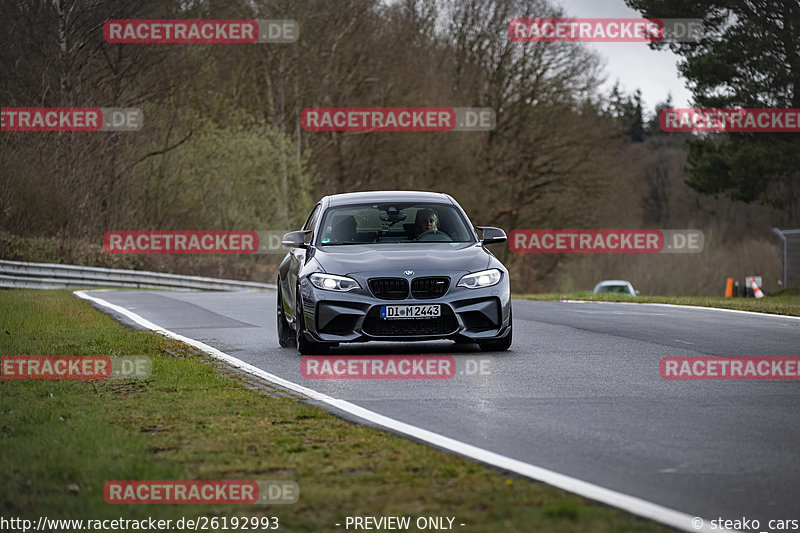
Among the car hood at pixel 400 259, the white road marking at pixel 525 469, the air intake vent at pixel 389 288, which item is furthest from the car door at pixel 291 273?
the white road marking at pixel 525 469

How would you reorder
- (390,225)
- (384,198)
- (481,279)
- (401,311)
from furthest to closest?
(384,198) → (390,225) → (481,279) → (401,311)

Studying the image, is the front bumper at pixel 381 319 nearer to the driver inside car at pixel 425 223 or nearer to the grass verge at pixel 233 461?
the driver inside car at pixel 425 223

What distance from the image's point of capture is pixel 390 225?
567 inches

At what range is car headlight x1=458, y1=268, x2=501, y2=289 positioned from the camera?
13.1 m

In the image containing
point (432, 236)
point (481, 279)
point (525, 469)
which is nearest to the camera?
point (525, 469)

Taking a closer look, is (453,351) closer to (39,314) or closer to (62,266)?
(39,314)

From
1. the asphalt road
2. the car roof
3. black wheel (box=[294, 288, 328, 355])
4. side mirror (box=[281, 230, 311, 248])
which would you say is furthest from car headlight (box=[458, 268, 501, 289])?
side mirror (box=[281, 230, 311, 248])

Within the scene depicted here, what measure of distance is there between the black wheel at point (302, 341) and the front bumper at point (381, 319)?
0.13 metres

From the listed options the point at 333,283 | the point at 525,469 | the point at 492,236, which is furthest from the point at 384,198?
the point at 525,469

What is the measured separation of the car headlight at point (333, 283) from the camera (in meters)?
12.9

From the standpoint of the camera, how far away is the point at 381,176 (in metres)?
57.9

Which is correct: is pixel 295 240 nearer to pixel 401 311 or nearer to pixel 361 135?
pixel 401 311

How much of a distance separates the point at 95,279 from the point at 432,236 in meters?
26.7

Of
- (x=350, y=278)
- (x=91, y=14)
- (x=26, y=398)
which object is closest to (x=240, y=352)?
→ (x=350, y=278)
